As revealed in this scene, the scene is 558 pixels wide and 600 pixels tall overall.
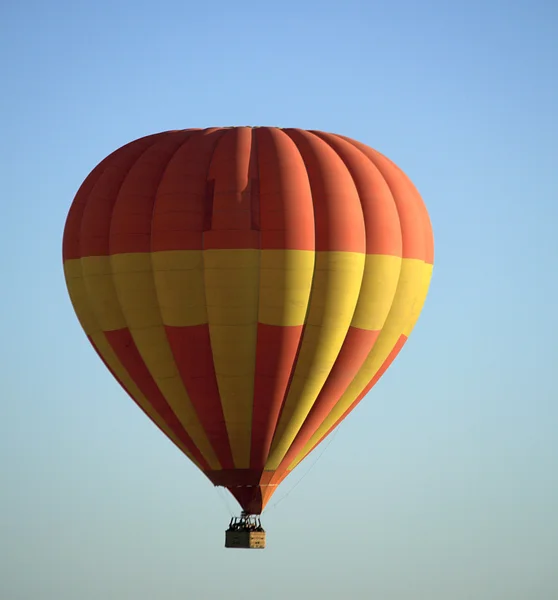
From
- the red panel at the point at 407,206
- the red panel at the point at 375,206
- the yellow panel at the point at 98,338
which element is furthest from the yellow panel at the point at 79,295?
the red panel at the point at 407,206

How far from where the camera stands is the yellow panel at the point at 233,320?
45.0 m

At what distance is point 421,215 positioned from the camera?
4769 centimetres

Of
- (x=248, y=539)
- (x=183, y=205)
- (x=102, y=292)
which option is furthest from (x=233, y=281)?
(x=248, y=539)

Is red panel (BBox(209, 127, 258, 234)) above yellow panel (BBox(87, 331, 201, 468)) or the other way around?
above

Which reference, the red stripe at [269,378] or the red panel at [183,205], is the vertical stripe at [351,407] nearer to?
the red stripe at [269,378]

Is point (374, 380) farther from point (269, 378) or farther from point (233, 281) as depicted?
point (233, 281)

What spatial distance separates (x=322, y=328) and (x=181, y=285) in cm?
291

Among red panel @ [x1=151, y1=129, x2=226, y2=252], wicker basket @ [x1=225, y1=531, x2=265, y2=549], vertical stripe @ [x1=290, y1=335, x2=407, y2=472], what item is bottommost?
wicker basket @ [x1=225, y1=531, x2=265, y2=549]

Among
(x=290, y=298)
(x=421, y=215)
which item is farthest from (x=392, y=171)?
(x=290, y=298)

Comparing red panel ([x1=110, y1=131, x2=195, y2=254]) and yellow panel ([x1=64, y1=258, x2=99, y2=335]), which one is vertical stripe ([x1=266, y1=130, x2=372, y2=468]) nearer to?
red panel ([x1=110, y1=131, x2=195, y2=254])

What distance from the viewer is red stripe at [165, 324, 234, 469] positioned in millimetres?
45406

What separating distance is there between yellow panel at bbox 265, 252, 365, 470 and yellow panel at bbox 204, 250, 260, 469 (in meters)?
0.90

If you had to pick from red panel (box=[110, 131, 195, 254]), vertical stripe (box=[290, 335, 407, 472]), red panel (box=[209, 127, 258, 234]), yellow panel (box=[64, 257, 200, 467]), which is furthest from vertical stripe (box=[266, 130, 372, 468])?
red panel (box=[110, 131, 195, 254])

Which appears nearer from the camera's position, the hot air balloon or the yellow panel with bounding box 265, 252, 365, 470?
the hot air balloon
